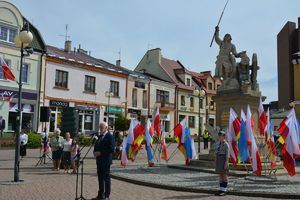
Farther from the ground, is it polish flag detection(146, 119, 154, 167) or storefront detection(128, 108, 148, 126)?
storefront detection(128, 108, 148, 126)

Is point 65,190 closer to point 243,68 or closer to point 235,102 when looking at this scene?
point 235,102

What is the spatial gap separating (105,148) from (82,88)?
3158 centimetres

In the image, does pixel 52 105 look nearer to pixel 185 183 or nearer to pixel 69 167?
pixel 69 167

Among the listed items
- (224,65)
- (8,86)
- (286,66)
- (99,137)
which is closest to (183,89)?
(286,66)

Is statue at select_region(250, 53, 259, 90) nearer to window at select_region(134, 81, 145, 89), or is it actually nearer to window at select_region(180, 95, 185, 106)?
window at select_region(134, 81, 145, 89)

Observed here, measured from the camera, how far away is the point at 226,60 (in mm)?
16547

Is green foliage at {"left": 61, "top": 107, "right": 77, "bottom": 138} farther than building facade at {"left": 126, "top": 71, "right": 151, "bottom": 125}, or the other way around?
building facade at {"left": 126, "top": 71, "right": 151, "bottom": 125}

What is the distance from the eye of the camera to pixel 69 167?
610 inches

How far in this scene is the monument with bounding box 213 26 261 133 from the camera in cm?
1571

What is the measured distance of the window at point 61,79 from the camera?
37.4m

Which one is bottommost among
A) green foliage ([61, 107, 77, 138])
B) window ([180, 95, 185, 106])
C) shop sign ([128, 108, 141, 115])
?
green foliage ([61, 107, 77, 138])

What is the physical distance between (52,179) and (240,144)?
6204mm

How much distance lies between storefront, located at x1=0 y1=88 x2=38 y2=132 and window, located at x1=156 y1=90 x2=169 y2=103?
18410 mm

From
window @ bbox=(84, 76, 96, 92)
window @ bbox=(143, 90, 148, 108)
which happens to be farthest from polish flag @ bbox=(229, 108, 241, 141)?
window @ bbox=(143, 90, 148, 108)
